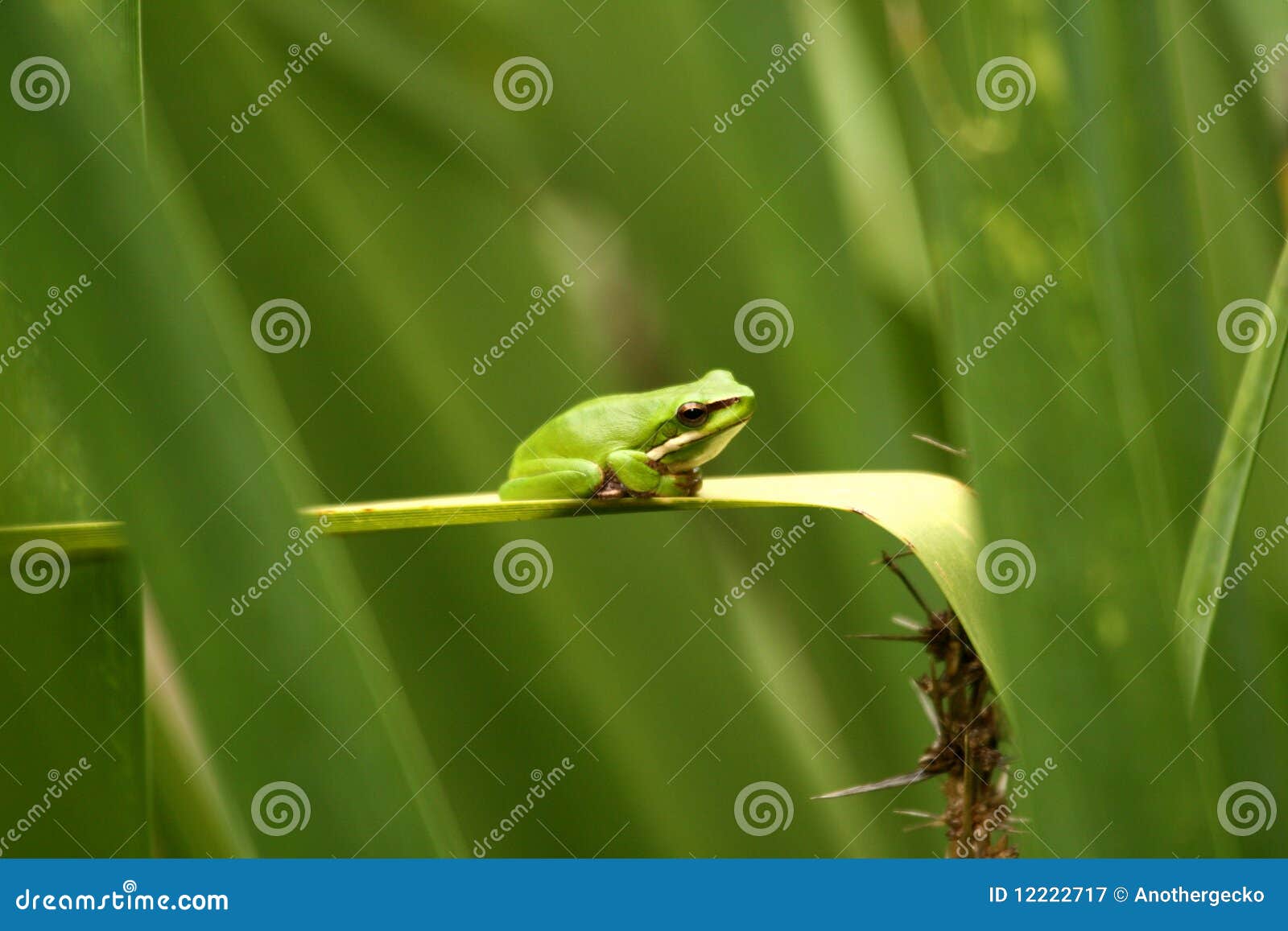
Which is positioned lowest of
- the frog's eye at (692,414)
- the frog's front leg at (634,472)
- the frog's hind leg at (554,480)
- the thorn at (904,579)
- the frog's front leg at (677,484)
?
the frog's hind leg at (554,480)

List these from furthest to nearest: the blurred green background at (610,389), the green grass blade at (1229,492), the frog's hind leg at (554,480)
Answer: the frog's hind leg at (554,480)
the green grass blade at (1229,492)
the blurred green background at (610,389)

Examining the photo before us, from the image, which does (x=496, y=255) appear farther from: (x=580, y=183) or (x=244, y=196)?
(x=244, y=196)

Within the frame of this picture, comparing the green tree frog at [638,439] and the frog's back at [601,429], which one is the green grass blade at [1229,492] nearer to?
the green tree frog at [638,439]

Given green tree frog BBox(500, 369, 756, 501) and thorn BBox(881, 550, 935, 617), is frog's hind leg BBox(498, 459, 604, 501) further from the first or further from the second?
thorn BBox(881, 550, 935, 617)

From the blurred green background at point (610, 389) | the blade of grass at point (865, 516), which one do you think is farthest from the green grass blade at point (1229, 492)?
the blade of grass at point (865, 516)

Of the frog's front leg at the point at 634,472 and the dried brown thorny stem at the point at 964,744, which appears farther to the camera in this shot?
the frog's front leg at the point at 634,472

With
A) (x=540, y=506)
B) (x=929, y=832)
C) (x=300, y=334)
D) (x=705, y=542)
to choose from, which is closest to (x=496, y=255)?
(x=300, y=334)
